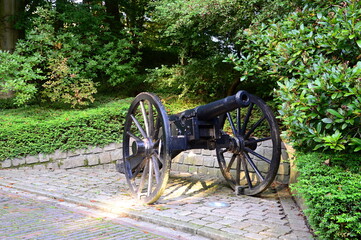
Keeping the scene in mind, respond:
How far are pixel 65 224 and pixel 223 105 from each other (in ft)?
8.45

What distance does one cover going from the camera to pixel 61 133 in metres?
9.54

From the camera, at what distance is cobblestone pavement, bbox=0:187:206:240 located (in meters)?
4.38

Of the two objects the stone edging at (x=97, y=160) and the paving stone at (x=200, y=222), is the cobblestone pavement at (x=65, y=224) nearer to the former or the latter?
the paving stone at (x=200, y=222)

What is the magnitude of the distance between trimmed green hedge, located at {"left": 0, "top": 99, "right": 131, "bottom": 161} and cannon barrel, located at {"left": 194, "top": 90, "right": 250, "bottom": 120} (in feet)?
15.1

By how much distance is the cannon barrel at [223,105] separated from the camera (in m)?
5.09

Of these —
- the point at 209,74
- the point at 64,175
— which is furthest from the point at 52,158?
the point at 209,74

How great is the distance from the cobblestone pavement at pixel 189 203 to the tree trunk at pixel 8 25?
6078 millimetres

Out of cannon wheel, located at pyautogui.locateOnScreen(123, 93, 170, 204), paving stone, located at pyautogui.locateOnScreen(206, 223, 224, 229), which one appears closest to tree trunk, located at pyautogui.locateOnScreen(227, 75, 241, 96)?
cannon wheel, located at pyautogui.locateOnScreen(123, 93, 170, 204)

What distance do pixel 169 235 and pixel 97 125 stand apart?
5.83 metres

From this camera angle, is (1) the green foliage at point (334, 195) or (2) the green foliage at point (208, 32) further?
(2) the green foliage at point (208, 32)

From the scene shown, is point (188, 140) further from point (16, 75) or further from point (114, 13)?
point (114, 13)

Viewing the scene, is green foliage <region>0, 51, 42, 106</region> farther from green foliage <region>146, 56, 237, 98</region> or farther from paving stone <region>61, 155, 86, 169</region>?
green foliage <region>146, 56, 237, 98</region>

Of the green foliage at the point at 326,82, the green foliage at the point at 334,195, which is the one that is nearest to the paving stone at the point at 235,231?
the green foliage at the point at 334,195

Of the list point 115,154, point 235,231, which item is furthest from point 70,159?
point 235,231
